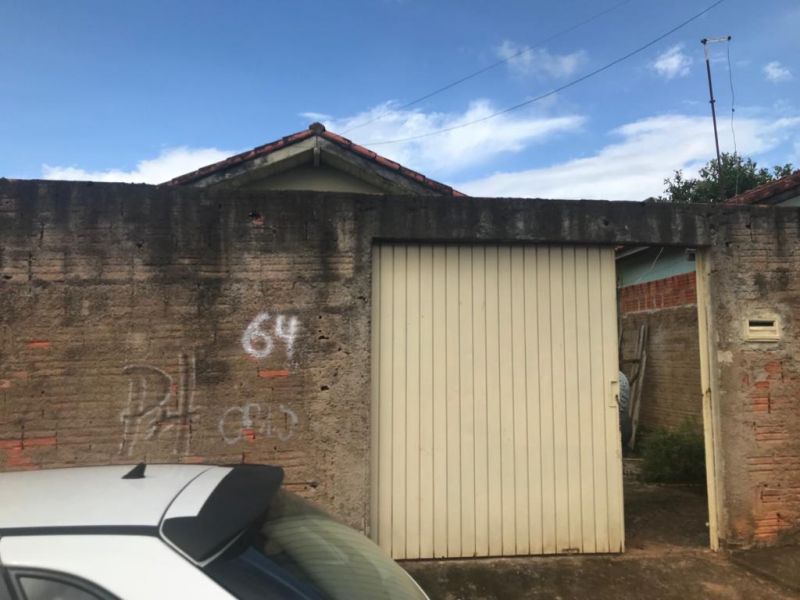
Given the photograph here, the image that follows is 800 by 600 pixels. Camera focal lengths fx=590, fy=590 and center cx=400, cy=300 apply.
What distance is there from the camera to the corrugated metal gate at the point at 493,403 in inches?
177

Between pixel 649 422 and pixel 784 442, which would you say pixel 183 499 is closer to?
pixel 784 442

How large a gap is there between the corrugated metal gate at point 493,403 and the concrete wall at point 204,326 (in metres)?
0.23

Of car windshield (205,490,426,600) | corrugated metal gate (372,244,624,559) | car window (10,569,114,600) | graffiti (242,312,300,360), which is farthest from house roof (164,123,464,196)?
car window (10,569,114,600)

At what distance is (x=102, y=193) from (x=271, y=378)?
185 centimetres

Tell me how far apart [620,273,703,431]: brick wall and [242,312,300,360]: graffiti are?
6.52 metres

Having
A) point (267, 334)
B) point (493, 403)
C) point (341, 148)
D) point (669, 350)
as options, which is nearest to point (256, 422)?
point (267, 334)

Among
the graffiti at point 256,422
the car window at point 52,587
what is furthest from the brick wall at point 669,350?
the car window at point 52,587

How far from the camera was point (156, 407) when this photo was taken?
429 cm

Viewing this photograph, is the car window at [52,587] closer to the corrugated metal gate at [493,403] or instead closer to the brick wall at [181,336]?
the brick wall at [181,336]

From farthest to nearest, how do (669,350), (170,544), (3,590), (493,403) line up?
(669,350) < (493,403) < (170,544) < (3,590)

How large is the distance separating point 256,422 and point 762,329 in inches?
163

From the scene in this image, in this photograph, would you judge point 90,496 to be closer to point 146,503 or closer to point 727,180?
point 146,503

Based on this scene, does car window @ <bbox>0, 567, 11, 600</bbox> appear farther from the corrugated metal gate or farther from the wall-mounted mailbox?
the wall-mounted mailbox

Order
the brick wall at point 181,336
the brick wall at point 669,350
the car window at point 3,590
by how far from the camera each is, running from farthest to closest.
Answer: the brick wall at point 669,350 → the brick wall at point 181,336 → the car window at point 3,590
